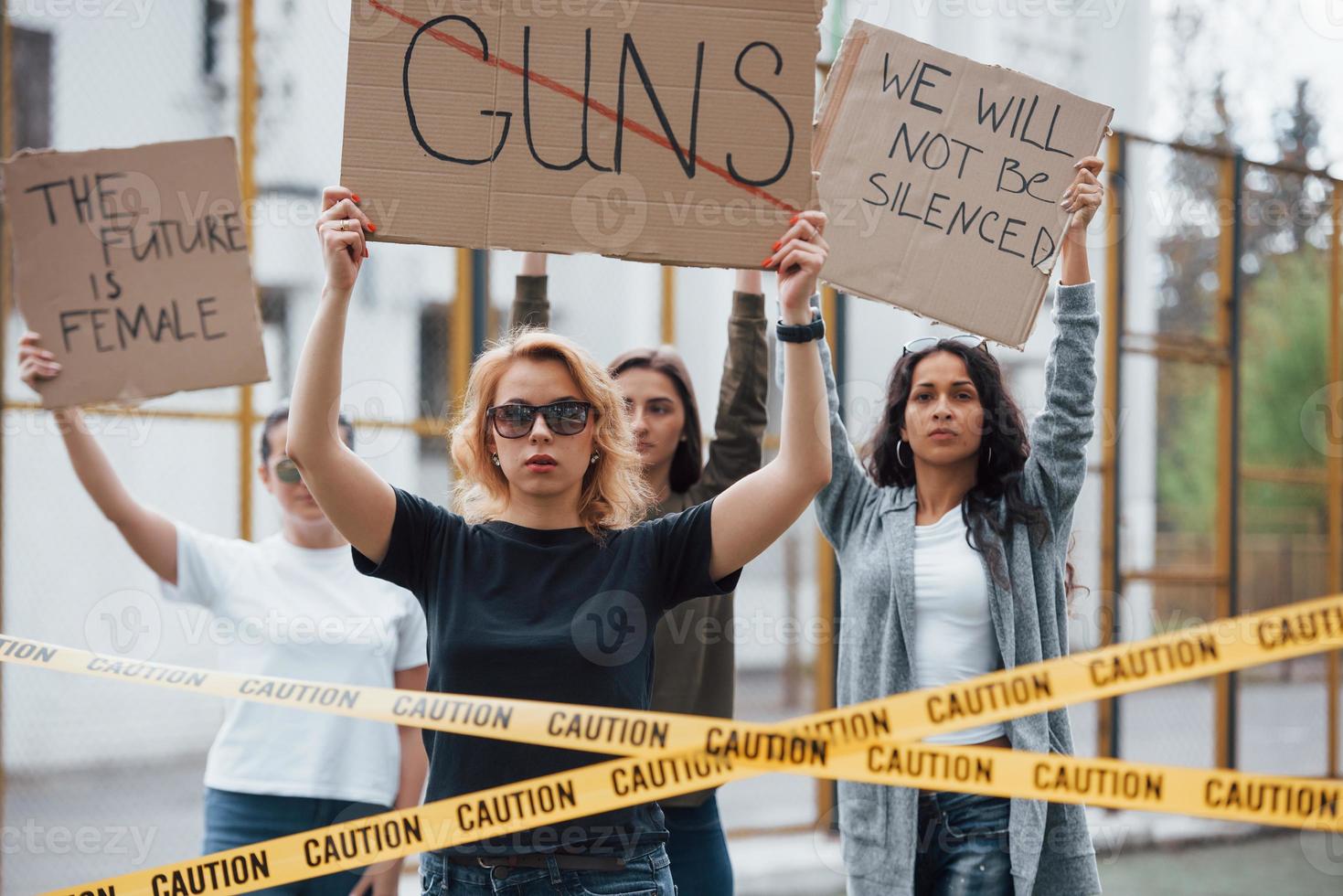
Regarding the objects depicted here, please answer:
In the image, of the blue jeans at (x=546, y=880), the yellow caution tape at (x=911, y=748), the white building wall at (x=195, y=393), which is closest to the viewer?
the yellow caution tape at (x=911, y=748)

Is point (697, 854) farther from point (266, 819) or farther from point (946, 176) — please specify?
point (946, 176)

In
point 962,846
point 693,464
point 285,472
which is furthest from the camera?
point 693,464

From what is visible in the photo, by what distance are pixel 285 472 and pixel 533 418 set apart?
1279mm

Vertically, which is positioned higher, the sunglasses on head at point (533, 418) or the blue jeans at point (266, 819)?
the sunglasses on head at point (533, 418)

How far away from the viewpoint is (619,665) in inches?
93.1

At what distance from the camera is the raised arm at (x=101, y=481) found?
331 cm

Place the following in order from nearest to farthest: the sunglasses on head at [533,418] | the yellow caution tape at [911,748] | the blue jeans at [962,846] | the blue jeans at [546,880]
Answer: the yellow caution tape at [911,748], the blue jeans at [546,880], the sunglasses on head at [533,418], the blue jeans at [962,846]

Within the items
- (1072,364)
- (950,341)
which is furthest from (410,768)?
(1072,364)

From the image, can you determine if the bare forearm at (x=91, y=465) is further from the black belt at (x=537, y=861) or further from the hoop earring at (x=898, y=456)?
the hoop earring at (x=898, y=456)

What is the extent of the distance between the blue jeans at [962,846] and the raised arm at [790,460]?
0.94 meters

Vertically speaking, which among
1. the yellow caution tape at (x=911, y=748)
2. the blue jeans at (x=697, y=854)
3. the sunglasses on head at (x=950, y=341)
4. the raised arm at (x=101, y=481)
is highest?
the sunglasses on head at (x=950, y=341)

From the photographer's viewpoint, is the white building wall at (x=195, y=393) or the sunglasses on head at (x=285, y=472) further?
the white building wall at (x=195, y=393)

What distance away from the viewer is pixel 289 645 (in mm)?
3361

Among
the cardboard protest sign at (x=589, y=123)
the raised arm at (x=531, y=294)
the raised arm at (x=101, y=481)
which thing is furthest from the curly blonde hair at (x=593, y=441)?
the raised arm at (x=101, y=481)
